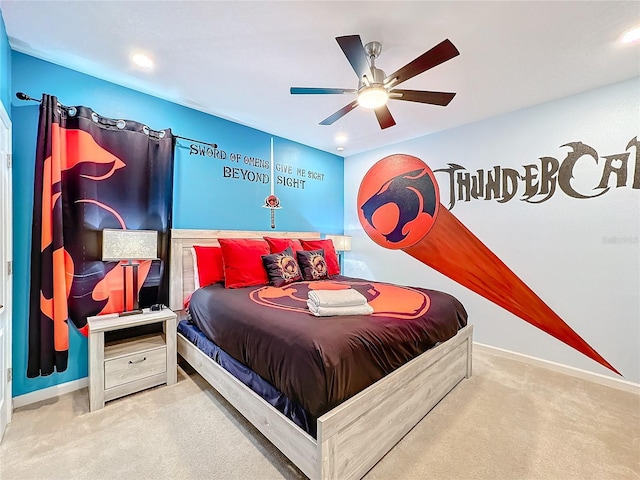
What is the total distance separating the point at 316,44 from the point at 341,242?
289 centimetres

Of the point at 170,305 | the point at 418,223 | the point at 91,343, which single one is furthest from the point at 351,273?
the point at 91,343

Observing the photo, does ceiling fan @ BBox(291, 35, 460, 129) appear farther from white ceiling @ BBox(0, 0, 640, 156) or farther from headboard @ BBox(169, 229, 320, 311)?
headboard @ BBox(169, 229, 320, 311)

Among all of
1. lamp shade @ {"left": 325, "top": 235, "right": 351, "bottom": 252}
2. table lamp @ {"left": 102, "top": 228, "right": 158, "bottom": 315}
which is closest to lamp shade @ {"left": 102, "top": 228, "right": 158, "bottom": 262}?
table lamp @ {"left": 102, "top": 228, "right": 158, "bottom": 315}

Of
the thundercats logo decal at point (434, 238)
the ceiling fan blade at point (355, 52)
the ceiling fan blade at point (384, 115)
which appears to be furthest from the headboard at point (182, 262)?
the thundercats logo decal at point (434, 238)

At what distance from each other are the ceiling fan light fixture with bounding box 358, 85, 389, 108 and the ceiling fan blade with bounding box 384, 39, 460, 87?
6 centimetres

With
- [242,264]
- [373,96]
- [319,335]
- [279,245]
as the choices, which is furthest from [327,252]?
[319,335]

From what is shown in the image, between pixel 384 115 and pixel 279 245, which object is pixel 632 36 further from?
pixel 279 245

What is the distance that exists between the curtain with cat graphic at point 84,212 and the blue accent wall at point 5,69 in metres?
0.20

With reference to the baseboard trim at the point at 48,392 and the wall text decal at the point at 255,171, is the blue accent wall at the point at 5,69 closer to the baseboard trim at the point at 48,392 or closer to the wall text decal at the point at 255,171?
the wall text decal at the point at 255,171

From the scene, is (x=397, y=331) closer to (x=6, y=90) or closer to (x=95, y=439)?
(x=95, y=439)

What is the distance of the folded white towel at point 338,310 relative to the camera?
6.03 ft

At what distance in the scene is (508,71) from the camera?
2410mm

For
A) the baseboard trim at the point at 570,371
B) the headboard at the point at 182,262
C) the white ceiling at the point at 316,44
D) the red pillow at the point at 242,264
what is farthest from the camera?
the headboard at the point at 182,262

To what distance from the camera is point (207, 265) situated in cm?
292
